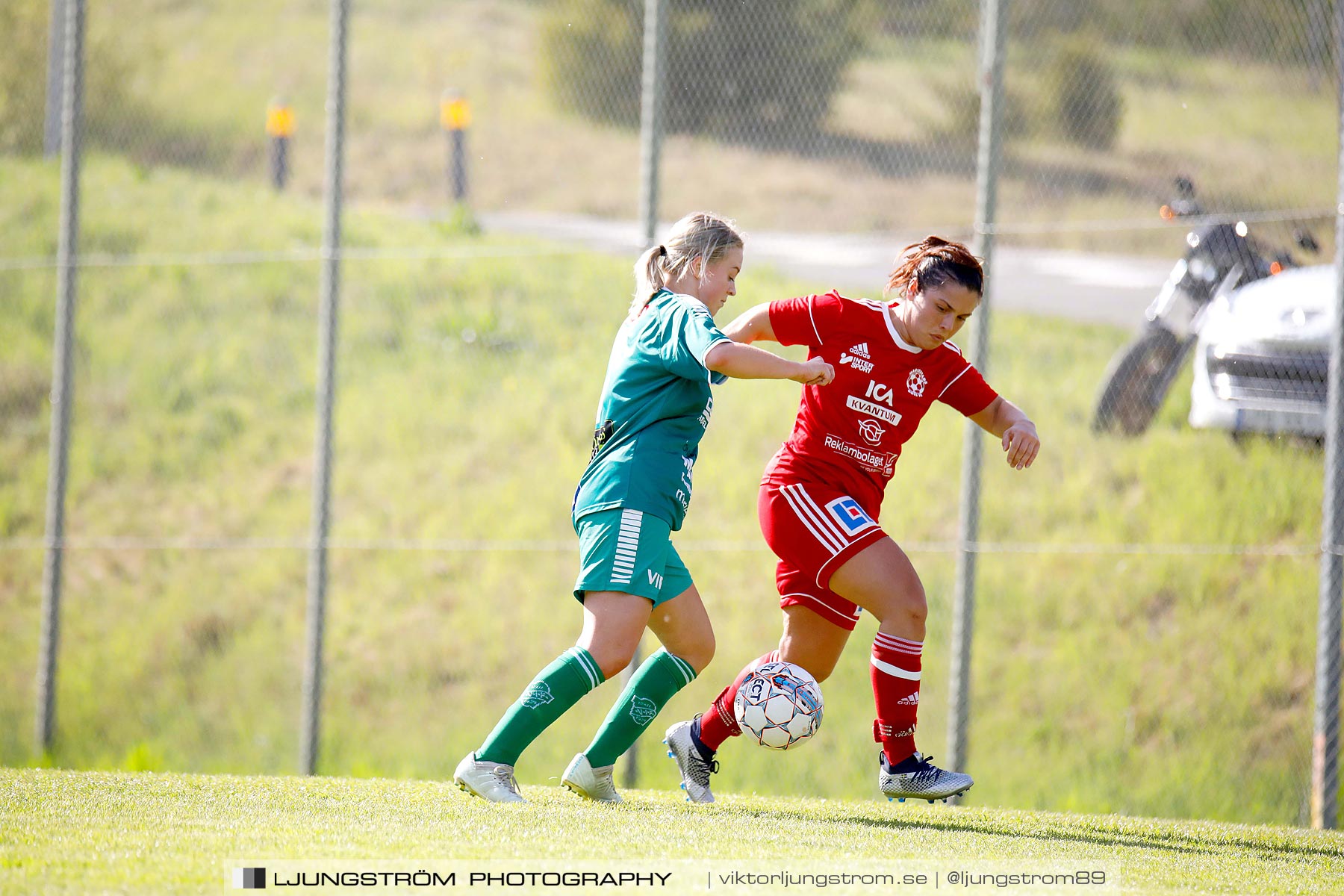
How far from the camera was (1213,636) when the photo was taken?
7.09 meters

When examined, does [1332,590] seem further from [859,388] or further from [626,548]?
[626,548]

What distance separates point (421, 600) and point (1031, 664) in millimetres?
3760

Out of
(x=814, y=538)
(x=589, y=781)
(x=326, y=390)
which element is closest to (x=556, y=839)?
(x=589, y=781)

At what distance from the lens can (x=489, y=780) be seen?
3828 millimetres

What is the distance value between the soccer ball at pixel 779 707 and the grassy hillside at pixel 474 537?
2.14 meters

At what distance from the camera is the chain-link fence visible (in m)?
6.85

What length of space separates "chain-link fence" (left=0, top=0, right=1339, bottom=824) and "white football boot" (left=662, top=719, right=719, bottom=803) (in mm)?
2165

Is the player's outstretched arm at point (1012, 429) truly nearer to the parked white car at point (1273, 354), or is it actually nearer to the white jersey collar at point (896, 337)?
the white jersey collar at point (896, 337)

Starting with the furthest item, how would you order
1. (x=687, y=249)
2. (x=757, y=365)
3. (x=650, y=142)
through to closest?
(x=650, y=142), (x=687, y=249), (x=757, y=365)

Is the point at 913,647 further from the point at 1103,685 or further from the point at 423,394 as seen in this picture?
the point at 423,394

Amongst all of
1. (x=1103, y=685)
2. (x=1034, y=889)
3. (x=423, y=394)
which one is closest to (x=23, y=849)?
(x=1034, y=889)

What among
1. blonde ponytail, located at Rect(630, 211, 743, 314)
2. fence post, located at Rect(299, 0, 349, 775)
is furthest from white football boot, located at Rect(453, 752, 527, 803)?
fence post, located at Rect(299, 0, 349, 775)

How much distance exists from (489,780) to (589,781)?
1.21 feet

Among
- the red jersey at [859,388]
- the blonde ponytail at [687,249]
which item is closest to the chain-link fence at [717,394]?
the red jersey at [859,388]
